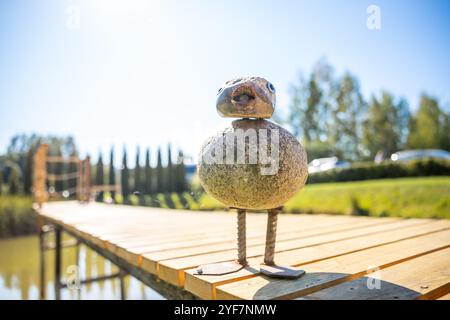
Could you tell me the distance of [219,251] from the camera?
8.47 feet

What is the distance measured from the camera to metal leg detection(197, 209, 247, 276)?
192cm

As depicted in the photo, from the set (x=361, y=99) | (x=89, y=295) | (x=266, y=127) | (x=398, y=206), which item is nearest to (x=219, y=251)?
(x=266, y=127)

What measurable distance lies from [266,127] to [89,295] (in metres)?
8.28

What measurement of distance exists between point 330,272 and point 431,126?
93.7ft

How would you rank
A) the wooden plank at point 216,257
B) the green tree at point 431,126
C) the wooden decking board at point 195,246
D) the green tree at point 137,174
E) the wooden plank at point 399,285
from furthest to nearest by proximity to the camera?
1. the green tree at point 431,126
2. the green tree at point 137,174
3. the wooden decking board at point 195,246
4. the wooden plank at point 216,257
5. the wooden plank at point 399,285

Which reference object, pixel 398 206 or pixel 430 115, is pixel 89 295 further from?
pixel 430 115

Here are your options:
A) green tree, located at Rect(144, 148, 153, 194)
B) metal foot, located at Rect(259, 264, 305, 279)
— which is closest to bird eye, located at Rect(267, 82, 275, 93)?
metal foot, located at Rect(259, 264, 305, 279)

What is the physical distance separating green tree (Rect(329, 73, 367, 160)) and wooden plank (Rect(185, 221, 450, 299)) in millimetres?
22034

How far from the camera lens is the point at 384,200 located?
24.0 feet

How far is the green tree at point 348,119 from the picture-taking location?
80.1 feet

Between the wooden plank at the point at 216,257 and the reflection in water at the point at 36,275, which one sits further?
the reflection in water at the point at 36,275

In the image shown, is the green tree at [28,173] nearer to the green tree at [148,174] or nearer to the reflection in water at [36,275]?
the reflection in water at [36,275]

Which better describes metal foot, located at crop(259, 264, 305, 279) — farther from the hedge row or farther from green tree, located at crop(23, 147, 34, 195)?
green tree, located at crop(23, 147, 34, 195)

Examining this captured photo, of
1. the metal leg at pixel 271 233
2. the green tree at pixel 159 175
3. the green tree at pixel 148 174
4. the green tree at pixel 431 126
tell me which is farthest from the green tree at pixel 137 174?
the green tree at pixel 431 126
